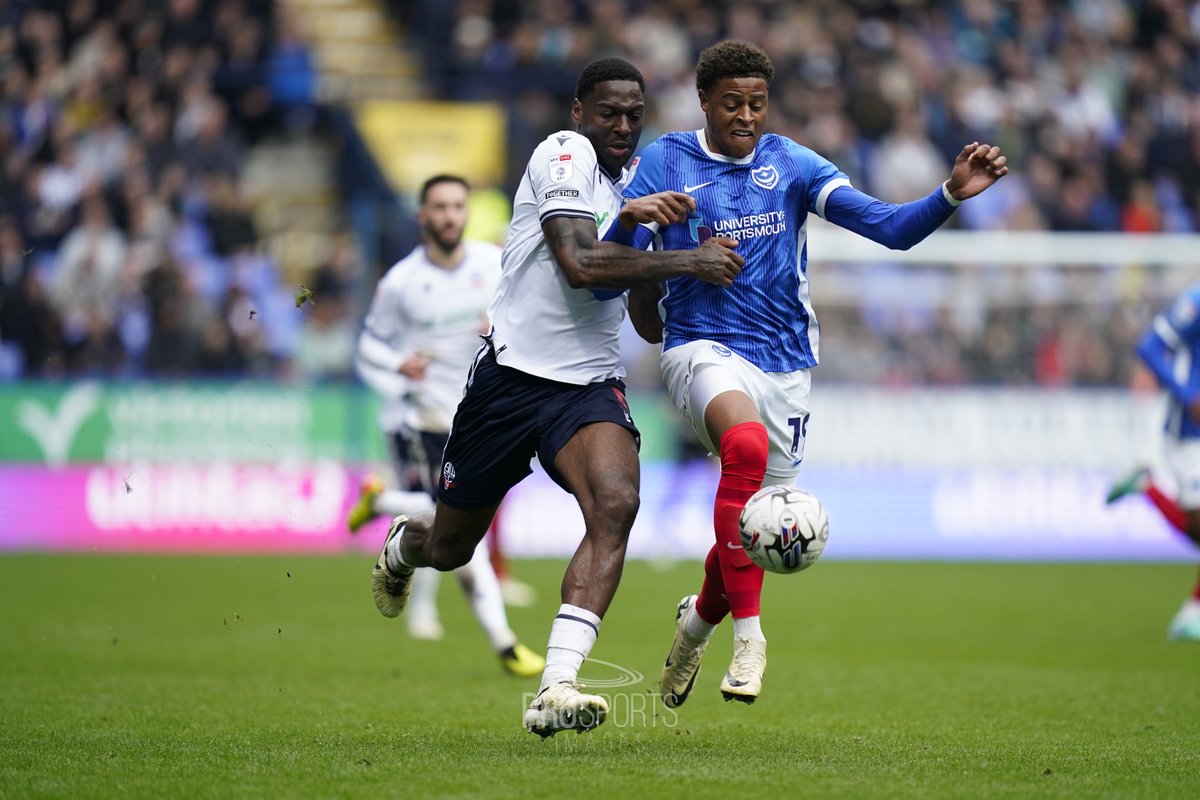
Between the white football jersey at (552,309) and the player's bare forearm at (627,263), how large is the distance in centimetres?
22

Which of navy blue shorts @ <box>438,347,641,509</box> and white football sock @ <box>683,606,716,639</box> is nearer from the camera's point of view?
navy blue shorts @ <box>438,347,641,509</box>

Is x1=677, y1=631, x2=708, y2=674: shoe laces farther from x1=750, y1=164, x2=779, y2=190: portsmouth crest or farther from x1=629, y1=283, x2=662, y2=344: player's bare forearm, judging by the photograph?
x1=750, y1=164, x2=779, y2=190: portsmouth crest

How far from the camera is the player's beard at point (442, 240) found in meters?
10.4

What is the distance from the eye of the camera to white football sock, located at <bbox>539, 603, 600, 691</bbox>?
231 inches

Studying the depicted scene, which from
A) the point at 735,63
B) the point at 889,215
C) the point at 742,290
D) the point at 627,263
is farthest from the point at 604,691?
the point at 735,63

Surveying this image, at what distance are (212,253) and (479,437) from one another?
550 inches

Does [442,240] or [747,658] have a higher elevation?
[442,240]

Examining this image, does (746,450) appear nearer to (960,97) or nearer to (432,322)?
(432,322)

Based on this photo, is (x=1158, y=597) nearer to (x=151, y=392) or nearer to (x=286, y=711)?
(x=286, y=711)

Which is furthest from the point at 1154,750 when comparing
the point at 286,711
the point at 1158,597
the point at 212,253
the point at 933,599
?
the point at 212,253

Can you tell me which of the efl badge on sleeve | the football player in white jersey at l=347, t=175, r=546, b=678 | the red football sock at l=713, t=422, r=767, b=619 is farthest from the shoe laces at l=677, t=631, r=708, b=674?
the football player in white jersey at l=347, t=175, r=546, b=678

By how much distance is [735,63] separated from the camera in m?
6.46

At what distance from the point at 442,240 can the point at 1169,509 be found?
566 centimetres

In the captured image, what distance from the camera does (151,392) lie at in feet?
59.5
